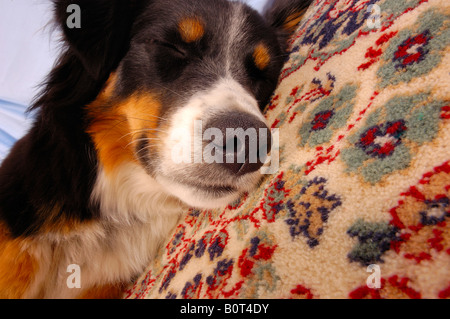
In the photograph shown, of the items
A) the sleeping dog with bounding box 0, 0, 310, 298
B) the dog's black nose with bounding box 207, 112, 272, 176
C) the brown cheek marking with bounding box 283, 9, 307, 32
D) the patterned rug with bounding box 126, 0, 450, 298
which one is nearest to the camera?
the patterned rug with bounding box 126, 0, 450, 298

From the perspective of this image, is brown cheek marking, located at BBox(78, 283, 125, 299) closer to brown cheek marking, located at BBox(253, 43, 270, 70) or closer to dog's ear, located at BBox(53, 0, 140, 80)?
dog's ear, located at BBox(53, 0, 140, 80)

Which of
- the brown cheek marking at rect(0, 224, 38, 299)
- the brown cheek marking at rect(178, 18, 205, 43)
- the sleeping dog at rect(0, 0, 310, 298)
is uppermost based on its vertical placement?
the brown cheek marking at rect(178, 18, 205, 43)

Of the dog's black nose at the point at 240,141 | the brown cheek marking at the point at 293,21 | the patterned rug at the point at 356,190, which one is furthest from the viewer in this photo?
the brown cheek marking at the point at 293,21

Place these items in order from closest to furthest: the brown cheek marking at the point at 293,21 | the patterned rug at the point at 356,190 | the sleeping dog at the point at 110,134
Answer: the patterned rug at the point at 356,190 < the sleeping dog at the point at 110,134 < the brown cheek marking at the point at 293,21

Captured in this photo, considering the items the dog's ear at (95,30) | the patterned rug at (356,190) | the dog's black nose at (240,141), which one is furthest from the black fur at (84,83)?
the patterned rug at (356,190)

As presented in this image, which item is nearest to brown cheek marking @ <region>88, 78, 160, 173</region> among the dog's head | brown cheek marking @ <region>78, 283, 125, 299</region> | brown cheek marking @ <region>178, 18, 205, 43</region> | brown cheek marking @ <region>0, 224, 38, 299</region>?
the dog's head

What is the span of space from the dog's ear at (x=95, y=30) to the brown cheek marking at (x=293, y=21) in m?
1.03

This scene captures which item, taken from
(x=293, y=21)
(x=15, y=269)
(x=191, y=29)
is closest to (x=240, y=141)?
(x=191, y=29)

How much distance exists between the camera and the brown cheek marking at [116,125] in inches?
47.7

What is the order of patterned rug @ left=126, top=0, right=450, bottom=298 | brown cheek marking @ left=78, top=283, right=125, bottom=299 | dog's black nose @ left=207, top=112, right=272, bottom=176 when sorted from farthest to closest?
1. brown cheek marking @ left=78, top=283, right=125, bottom=299
2. dog's black nose @ left=207, top=112, right=272, bottom=176
3. patterned rug @ left=126, top=0, right=450, bottom=298

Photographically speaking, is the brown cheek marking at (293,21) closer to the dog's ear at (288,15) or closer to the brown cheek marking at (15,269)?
the dog's ear at (288,15)

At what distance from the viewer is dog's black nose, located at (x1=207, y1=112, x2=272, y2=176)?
918 mm

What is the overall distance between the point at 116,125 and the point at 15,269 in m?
0.70
